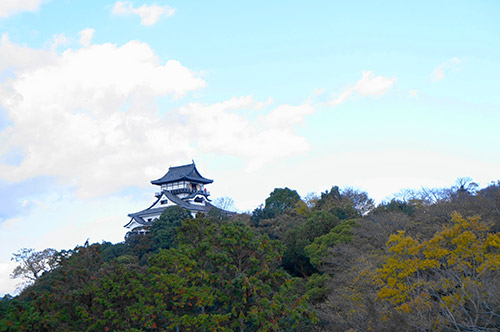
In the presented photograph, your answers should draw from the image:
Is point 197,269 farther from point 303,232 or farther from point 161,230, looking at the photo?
point 161,230

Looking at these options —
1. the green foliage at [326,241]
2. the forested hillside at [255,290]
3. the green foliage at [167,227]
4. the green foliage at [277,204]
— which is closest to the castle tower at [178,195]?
the green foliage at [277,204]

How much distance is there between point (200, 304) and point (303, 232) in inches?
455

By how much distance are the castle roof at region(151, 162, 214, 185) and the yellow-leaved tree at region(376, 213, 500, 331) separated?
3532cm

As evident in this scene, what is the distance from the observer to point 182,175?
49344mm

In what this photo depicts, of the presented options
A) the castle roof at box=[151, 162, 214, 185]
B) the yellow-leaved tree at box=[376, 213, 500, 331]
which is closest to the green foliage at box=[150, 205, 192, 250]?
the castle roof at box=[151, 162, 214, 185]

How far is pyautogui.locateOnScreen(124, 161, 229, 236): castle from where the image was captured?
1683 inches

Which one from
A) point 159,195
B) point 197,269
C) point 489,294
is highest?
point 159,195

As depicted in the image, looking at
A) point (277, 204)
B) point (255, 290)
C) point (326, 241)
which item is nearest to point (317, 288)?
point (326, 241)

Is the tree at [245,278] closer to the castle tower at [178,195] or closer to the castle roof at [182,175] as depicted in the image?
Result: the castle tower at [178,195]

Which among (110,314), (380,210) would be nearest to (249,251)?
(110,314)

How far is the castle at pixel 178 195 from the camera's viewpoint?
1683 inches

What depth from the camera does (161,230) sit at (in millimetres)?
31531

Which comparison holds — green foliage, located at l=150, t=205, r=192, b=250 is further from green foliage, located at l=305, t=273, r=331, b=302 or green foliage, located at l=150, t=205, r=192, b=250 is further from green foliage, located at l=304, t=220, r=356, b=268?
green foliage, located at l=305, t=273, r=331, b=302

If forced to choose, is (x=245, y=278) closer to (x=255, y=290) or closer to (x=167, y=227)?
(x=255, y=290)
